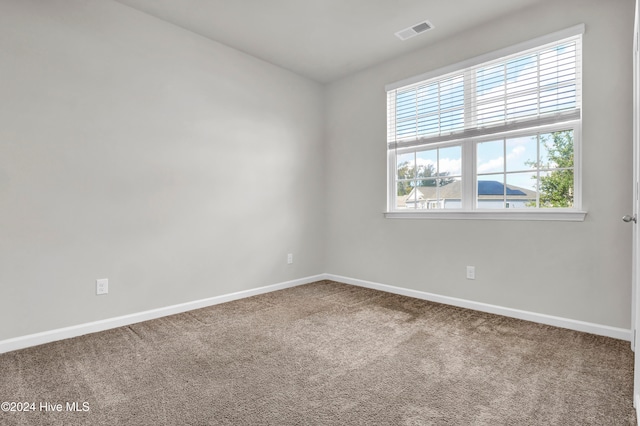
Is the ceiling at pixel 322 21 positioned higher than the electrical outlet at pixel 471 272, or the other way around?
the ceiling at pixel 322 21

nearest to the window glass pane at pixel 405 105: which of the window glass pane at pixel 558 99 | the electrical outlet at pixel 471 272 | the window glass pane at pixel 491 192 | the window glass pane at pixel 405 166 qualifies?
the window glass pane at pixel 405 166

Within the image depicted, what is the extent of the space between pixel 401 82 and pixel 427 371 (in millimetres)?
2948

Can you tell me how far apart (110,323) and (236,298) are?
3.86 ft

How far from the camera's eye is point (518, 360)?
211 centimetres

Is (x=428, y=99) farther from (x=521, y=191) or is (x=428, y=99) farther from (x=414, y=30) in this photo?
(x=521, y=191)

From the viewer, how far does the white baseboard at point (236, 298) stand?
2375mm

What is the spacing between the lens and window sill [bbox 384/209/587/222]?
104 inches

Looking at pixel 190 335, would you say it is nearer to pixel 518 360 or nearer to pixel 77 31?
pixel 518 360

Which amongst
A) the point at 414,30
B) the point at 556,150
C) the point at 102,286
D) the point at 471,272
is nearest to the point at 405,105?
the point at 414,30

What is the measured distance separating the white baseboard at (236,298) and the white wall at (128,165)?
56mm

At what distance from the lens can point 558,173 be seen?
276 cm

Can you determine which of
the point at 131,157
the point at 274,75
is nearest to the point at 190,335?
the point at 131,157

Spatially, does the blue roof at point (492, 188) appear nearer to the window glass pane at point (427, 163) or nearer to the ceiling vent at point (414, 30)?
the window glass pane at point (427, 163)

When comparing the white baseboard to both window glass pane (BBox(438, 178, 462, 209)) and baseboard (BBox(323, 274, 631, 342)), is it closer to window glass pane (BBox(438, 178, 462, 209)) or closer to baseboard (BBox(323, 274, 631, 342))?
baseboard (BBox(323, 274, 631, 342))
